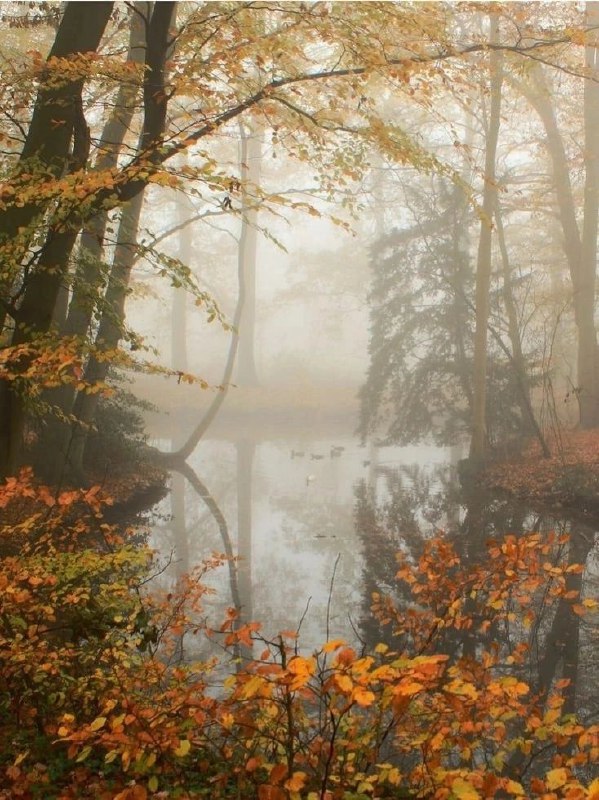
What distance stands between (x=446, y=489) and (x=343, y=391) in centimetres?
1597

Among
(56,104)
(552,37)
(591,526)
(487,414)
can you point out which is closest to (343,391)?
(487,414)

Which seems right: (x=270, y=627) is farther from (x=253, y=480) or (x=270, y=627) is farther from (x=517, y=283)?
(x=517, y=283)

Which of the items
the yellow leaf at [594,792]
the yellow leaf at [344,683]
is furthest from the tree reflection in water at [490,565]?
the yellow leaf at [344,683]

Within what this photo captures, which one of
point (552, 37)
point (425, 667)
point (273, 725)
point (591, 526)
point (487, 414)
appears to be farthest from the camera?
point (487, 414)

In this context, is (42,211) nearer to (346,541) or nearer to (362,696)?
(362,696)

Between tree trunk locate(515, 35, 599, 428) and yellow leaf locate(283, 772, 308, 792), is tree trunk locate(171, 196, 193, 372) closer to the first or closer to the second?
tree trunk locate(515, 35, 599, 428)

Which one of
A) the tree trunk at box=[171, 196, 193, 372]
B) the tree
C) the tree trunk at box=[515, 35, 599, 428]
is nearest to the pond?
the tree

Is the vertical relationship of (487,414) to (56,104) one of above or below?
below

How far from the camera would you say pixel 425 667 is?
8.14ft

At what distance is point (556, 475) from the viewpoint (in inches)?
538

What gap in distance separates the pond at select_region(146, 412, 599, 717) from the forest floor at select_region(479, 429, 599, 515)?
0.52 meters

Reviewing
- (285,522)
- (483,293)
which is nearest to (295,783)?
(285,522)

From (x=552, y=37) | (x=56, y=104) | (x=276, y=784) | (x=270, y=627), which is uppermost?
(x=552, y=37)

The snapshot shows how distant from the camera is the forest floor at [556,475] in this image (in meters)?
12.7
